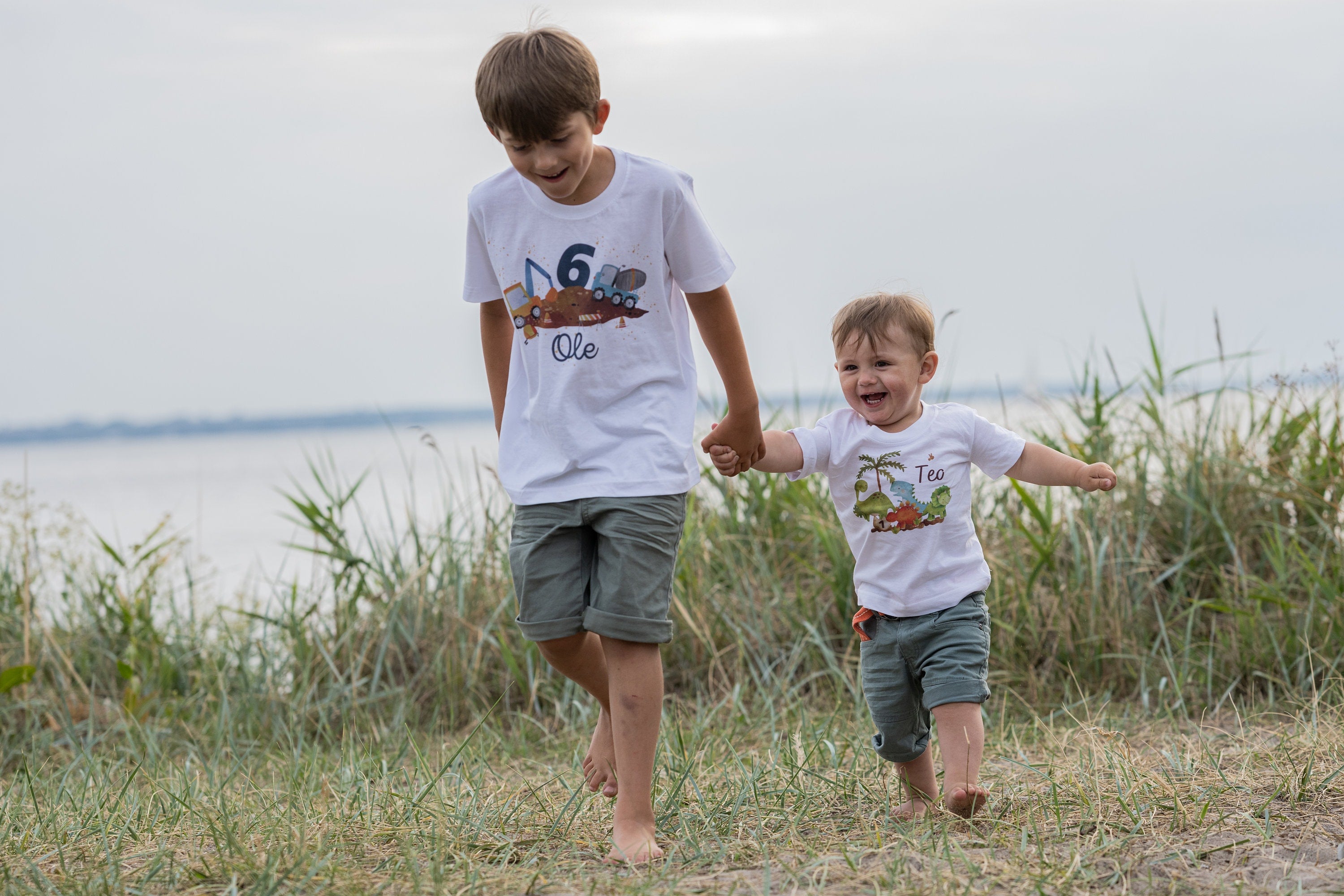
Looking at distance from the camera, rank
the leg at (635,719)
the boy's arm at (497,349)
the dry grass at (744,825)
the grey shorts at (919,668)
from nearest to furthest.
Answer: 1. the dry grass at (744,825)
2. the leg at (635,719)
3. the grey shorts at (919,668)
4. the boy's arm at (497,349)

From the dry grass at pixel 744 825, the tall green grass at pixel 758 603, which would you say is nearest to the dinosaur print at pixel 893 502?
the dry grass at pixel 744 825

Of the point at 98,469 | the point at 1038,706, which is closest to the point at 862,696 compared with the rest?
the point at 1038,706

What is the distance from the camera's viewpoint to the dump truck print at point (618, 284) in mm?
2227

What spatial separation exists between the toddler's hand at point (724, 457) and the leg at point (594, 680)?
1.44 ft

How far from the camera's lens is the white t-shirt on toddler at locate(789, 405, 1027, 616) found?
2.31m

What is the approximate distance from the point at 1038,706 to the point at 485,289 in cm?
228

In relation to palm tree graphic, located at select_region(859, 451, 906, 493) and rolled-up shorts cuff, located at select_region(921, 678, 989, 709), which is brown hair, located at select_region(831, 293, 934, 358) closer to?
palm tree graphic, located at select_region(859, 451, 906, 493)

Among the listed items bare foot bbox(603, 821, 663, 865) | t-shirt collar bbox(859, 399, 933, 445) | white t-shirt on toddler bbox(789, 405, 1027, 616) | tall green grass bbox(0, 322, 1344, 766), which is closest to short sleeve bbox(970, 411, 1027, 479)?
white t-shirt on toddler bbox(789, 405, 1027, 616)

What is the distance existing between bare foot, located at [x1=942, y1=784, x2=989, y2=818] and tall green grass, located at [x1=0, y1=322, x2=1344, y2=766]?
1.34 metres

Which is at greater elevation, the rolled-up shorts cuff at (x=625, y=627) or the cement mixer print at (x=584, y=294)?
the cement mixer print at (x=584, y=294)

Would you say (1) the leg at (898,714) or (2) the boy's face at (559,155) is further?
(1) the leg at (898,714)

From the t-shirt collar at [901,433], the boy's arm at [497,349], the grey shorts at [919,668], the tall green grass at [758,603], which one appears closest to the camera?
the grey shorts at [919,668]

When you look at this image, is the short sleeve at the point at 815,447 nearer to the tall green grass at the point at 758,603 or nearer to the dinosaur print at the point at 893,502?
the dinosaur print at the point at 893,502

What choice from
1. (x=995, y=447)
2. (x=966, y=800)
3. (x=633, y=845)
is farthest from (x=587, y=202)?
(x=966, y=800)
